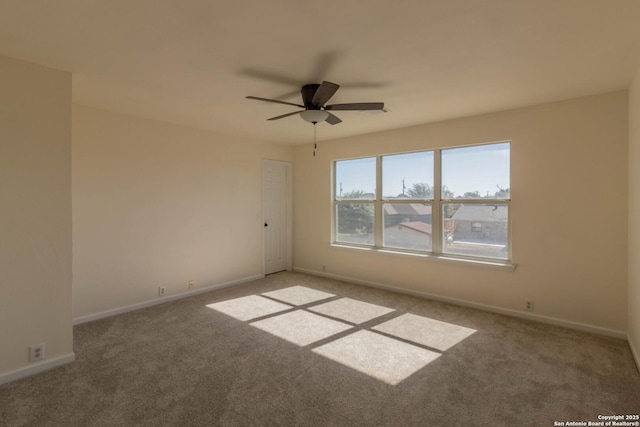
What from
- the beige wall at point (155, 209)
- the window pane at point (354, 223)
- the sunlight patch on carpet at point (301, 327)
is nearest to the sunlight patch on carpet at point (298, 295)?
the sunlight patch on carpet at point (301, 327)

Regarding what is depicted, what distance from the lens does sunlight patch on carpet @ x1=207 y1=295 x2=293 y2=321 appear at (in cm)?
387

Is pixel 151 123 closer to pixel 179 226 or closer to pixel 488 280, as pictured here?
pixel 179 226

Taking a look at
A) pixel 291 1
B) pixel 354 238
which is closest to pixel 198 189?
pixel 354 238

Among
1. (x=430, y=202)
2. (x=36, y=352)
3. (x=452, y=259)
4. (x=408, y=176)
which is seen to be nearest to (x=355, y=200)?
(x=408, y=176)

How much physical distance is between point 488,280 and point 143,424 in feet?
12.5

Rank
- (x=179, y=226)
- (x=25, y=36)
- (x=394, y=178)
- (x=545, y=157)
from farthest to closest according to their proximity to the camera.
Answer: (x=394, y=178) → (x=179, y=226) → (x=545, y=157) → (x=25, y=36)

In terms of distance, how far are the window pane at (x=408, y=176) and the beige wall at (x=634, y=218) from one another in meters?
2.07

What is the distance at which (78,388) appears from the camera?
2.34 metres

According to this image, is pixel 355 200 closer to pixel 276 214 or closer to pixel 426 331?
pixel 276 214

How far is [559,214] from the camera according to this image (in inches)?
137

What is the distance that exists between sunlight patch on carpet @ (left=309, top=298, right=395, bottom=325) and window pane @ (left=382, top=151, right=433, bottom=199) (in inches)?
69.2

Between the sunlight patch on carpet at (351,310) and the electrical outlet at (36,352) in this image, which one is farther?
the sunlight patch on carpet at (351,310)

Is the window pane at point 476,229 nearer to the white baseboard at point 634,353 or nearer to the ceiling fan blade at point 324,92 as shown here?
the white baseboard at point 634,353

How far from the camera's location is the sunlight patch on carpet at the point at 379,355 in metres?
2.59
